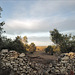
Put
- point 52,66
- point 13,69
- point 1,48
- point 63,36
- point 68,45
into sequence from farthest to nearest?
point 63,36, point 68,45, point 52,66, point 1,48, point 13,69

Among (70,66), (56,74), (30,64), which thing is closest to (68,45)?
(70,66)

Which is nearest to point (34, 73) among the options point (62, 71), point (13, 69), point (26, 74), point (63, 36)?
point (26, 74)

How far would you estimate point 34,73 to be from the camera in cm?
853

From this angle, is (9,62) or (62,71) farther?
(62,71)

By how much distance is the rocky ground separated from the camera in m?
7.96

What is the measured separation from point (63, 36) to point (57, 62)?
17038mm

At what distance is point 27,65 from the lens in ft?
27.9

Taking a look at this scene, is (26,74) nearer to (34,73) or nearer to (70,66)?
(34,73)

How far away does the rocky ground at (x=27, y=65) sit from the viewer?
7961 millimetres

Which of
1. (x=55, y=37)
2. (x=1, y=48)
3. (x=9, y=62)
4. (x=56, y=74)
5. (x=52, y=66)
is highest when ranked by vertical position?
(x=55, y=37)

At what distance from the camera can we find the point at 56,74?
8844 mm

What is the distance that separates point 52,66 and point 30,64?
6.62 ft

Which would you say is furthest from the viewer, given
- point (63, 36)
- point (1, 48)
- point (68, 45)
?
point (63, 36)

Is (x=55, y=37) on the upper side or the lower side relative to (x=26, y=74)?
upper
